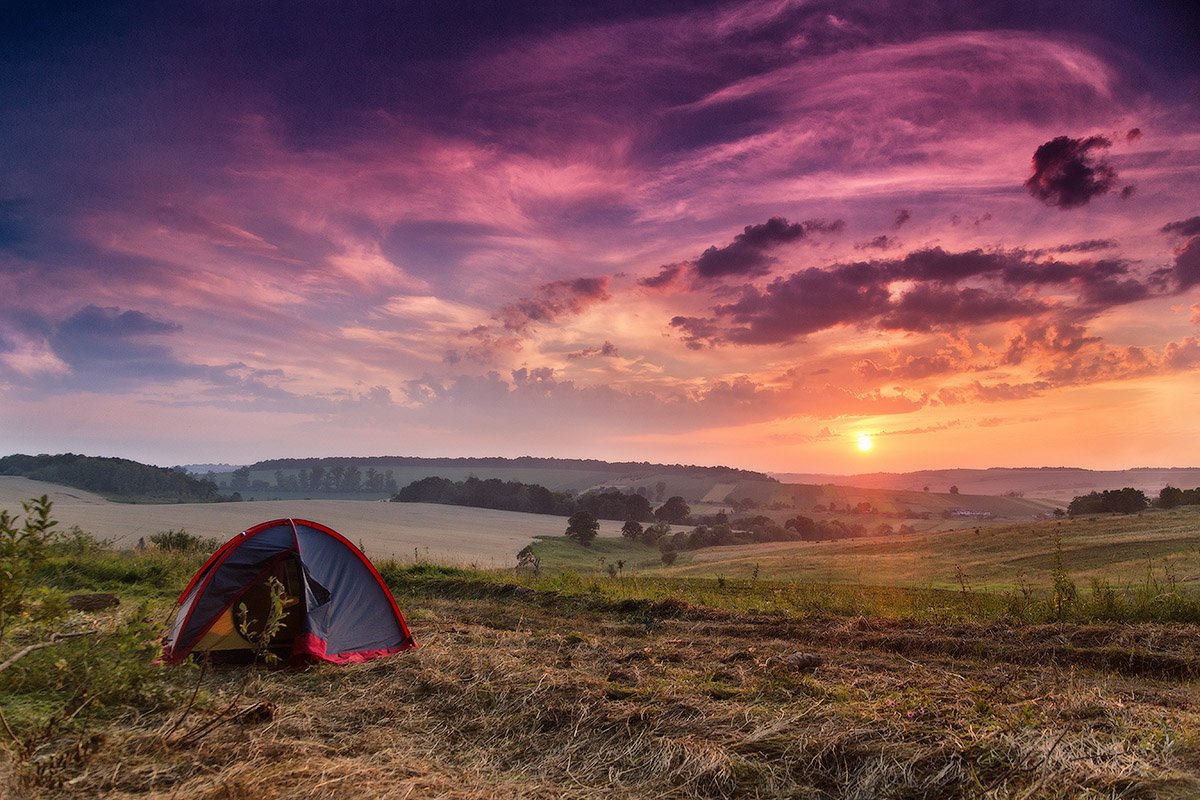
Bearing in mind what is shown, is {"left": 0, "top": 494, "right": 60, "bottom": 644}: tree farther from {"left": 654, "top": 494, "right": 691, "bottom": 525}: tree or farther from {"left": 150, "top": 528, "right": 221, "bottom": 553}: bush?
{"left": 654, "top": 494, "right": 691, "bottom": 525}: tree

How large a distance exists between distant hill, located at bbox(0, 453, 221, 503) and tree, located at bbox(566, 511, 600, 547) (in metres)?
58.2

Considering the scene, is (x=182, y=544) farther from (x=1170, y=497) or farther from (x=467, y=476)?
(x=467, y=476)

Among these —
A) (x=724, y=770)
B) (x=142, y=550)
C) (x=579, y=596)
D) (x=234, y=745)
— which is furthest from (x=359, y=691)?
(x=142, y=550)

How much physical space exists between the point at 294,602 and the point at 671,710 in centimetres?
605

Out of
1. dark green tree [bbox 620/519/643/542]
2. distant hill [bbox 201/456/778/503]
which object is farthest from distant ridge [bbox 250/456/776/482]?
dark green tree [bbox 620/519/643/542]

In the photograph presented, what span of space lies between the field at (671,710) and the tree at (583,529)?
165 ft

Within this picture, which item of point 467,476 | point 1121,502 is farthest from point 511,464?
point 1121,502

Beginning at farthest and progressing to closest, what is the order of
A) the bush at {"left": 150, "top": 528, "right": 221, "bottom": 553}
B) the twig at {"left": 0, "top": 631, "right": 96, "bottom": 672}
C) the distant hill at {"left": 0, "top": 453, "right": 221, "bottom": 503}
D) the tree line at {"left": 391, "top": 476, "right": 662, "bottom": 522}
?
the tree line at {"left": 391, "top": 476, "right": 662, "bottom": 522}
the distant hill at {"left": 0, "top": 453, "right": 221, "bottom": 503}
the bush at {"left": 150, "top": 528, "right": 221, "bottom": 553}
the twig at {"left": 0, "top": 631, "right": 96, "bottom": 672}

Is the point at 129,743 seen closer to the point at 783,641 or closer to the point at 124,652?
the point at 124,652

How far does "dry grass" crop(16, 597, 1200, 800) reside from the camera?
16.9 ft

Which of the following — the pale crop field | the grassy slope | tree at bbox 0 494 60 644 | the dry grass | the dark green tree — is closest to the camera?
tree at bbox 0 494 60 644

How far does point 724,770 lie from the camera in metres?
5.63

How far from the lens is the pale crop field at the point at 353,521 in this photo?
48.0 metres

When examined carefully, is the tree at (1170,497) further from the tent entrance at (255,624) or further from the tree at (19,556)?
the tree at (19,556)
